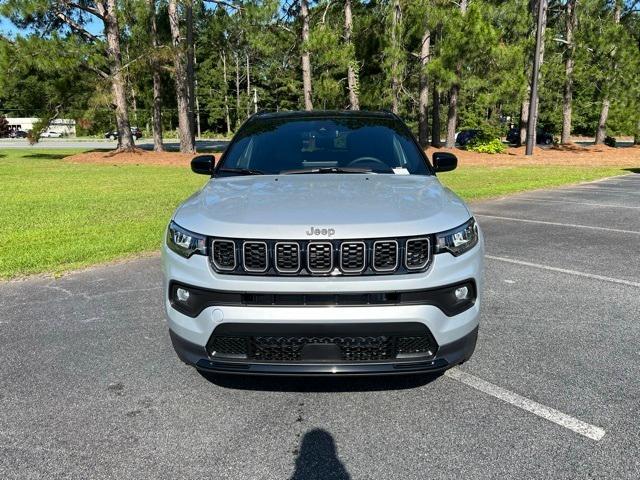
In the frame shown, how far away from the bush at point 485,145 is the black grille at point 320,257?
23.6m

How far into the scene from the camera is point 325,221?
2.72 metres

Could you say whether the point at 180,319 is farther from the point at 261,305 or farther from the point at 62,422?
the point at 62,422

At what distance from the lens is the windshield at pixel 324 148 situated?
161 inches

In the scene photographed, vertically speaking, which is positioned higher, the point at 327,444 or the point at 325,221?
the point at 325,221

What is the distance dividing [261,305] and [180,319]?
0.52 meters

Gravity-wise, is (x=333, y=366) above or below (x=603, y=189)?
above

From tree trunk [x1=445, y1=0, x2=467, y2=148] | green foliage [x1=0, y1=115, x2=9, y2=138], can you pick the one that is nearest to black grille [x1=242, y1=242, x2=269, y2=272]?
tree trunk [x1=445, y1=0, x2=467, y2=148]

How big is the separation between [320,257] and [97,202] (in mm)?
9856

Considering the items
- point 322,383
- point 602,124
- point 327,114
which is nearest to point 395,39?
point 602,124

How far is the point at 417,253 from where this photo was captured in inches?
107

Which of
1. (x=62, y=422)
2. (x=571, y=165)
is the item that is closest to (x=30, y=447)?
(x=62, y=422)

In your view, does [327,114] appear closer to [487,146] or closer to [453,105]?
[487,146]

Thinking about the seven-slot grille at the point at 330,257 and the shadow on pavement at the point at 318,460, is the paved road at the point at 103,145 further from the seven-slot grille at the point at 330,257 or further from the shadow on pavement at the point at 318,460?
the shadow on pavement at the point at 318,460

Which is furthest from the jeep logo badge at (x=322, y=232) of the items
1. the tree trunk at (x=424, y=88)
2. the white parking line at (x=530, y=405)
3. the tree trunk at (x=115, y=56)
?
the tree trunk at (x=115, y=56)
